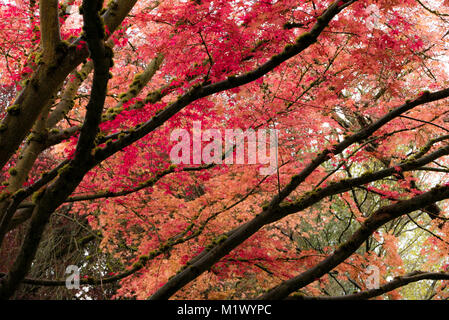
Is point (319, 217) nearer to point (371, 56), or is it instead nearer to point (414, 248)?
point (414, 248)

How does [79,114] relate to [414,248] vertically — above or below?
above

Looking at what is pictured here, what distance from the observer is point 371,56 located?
11.7 feet

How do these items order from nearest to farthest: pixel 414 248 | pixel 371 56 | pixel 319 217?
pixel 371 56 < pixel 319 217 < pixel 414 248

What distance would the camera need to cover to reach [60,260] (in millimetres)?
10219

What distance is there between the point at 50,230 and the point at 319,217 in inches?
324

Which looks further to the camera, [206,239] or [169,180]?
[169,180]
